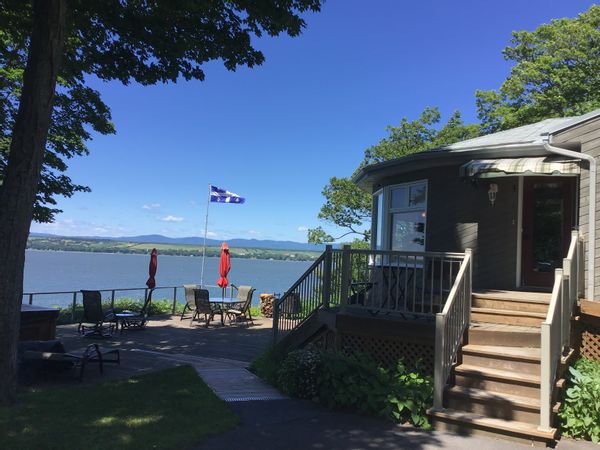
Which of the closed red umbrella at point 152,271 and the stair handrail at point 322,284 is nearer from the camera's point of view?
the stair handrail at point 322,284

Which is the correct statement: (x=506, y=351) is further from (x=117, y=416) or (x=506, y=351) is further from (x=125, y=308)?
(x=125, y=308)

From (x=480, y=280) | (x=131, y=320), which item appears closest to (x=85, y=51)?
(x=131, y=320)

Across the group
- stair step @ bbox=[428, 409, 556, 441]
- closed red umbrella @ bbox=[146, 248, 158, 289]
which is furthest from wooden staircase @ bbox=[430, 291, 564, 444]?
closed red umbrella @ bbox=[146, 248, 158, 289]

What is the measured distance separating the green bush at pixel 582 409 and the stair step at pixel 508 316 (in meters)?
0.94

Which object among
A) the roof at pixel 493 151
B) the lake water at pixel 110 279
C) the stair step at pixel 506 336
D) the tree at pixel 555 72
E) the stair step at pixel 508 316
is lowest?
the lake water at pixel 110 279

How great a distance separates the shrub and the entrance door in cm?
430

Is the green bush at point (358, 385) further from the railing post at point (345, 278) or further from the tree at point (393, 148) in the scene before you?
the tree at point (393, 148)

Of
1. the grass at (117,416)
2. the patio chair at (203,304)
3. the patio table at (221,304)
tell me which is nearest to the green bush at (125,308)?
the patio chair at (203,304)

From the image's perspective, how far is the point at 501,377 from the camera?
17.9 feet

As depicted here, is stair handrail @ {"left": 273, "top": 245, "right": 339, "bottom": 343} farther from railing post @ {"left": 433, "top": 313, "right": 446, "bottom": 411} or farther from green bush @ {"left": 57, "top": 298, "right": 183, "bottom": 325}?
green bush @ {"left": 57, "top": 298, "right": 183, "bottom": 325}

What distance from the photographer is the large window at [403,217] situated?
9391mm

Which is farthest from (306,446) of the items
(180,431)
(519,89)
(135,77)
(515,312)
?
(519,89)

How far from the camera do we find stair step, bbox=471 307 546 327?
640 cm

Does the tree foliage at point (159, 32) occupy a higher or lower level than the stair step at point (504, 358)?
higher
